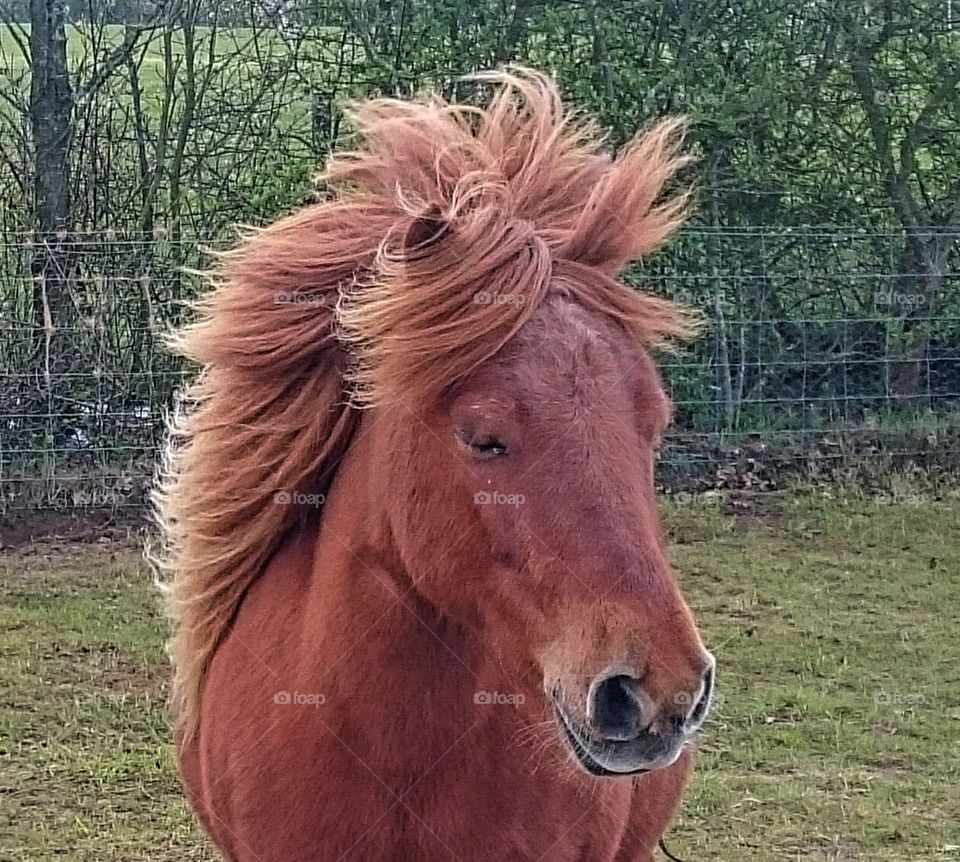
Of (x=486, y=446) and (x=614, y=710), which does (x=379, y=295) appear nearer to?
(x=486, y=446)

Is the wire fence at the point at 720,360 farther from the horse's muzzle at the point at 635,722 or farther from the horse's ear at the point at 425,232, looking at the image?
the horse's muzzle at the point at 635,722

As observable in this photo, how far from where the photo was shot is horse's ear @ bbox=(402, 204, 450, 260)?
6.59 feet

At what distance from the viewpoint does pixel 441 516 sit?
197 centimetres

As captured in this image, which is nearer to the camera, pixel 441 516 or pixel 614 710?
pixel 614 710

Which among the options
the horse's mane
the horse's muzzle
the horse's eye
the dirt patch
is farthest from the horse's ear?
the dirt patch

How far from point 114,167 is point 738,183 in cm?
335

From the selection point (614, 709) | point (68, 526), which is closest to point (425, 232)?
point (614, 709)

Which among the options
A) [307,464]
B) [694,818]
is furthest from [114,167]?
[307,464]

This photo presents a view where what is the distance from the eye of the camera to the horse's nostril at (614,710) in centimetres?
170

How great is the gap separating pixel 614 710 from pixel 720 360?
5837mm

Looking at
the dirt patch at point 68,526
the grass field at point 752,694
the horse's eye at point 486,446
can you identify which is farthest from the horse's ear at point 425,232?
the dirt patch at point 68,526

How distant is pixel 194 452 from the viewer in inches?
103

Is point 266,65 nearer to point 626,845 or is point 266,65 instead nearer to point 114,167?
point 114,167

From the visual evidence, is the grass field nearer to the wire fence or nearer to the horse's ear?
the wire fence
